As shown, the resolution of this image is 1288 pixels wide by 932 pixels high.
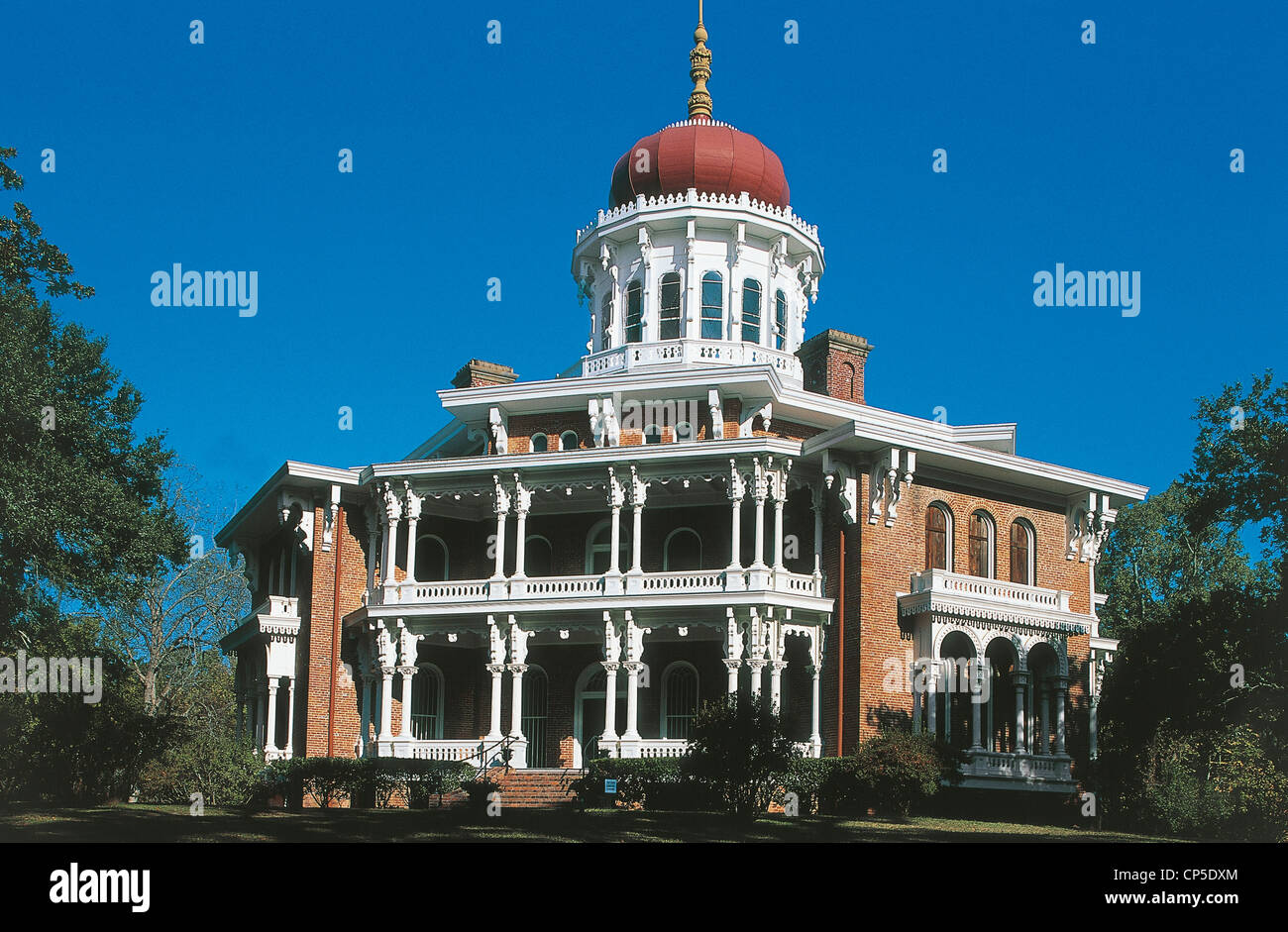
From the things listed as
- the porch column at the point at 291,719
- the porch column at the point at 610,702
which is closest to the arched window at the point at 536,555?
the porch column at the point at 610,702

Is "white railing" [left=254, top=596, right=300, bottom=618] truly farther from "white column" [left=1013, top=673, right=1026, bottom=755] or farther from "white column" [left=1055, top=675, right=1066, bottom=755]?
"white column" [left=1055, top=675, right=1066, bottom=755]

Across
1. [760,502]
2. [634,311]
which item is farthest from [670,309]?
[760,502]

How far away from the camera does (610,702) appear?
35.2m

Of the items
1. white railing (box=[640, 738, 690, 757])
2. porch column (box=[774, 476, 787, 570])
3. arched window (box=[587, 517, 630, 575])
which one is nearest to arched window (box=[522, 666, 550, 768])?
arched window (box=[587, 517, 630, 575])

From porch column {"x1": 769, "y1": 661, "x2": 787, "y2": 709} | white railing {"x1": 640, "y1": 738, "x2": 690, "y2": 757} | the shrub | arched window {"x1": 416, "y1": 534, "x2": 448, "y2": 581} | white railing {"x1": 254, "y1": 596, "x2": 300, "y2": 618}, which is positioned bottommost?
white railing {"x1": 640, "y1": 738, "x2": 690, "y2": 757}

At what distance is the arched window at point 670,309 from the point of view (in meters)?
43.2

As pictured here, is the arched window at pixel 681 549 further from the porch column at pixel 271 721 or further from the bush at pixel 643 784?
the porch column at pixel 271 721

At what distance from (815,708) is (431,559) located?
1230 centimetres

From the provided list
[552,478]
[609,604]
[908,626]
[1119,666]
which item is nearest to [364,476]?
[552,478]

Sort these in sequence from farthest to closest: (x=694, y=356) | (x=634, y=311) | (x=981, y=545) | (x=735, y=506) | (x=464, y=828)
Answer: (x=634, y=311) < (x=694, y=356) < (x=981, y=545) < (x=735, y=506) < (x=464, y=828)

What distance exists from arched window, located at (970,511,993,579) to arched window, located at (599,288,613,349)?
12812 mm

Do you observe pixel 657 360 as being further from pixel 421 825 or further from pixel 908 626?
pixel 421 825

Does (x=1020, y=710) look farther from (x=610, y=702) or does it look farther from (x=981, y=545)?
(x=610, y=702)

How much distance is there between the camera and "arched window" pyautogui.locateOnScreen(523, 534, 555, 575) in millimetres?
39812
